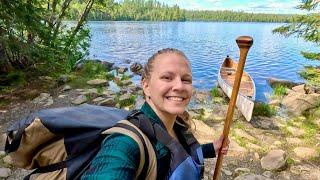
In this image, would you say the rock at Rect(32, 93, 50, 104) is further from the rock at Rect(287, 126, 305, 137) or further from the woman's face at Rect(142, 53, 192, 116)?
the woman's face at Rect(142, 53, 192, 116)

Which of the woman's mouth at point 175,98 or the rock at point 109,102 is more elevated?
the woman's mouth at point 175,98

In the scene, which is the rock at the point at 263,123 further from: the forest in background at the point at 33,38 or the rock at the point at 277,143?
the forest in background at the point at 33,38

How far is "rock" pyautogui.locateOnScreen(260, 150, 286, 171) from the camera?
7203mm

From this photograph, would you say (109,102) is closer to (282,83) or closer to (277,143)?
(277,143)

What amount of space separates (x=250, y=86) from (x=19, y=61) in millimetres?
10393

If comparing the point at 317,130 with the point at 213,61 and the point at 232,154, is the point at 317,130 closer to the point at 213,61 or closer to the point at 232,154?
the point at 232,154

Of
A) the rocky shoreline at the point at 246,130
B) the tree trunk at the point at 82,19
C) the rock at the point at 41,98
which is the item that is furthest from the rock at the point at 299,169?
the tree trunk at the point at 82,19

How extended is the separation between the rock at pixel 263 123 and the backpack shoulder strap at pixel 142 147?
370 inches

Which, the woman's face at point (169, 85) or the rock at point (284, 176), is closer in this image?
the woman's face at point (169, 85)

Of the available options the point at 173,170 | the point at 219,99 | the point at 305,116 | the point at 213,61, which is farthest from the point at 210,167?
the point at 213,61

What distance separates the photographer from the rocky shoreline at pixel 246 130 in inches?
281

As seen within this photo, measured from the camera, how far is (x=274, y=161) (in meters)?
7.35

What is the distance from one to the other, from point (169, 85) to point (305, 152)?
7192 mm

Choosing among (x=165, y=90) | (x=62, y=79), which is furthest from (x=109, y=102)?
(x=165, y=90)
